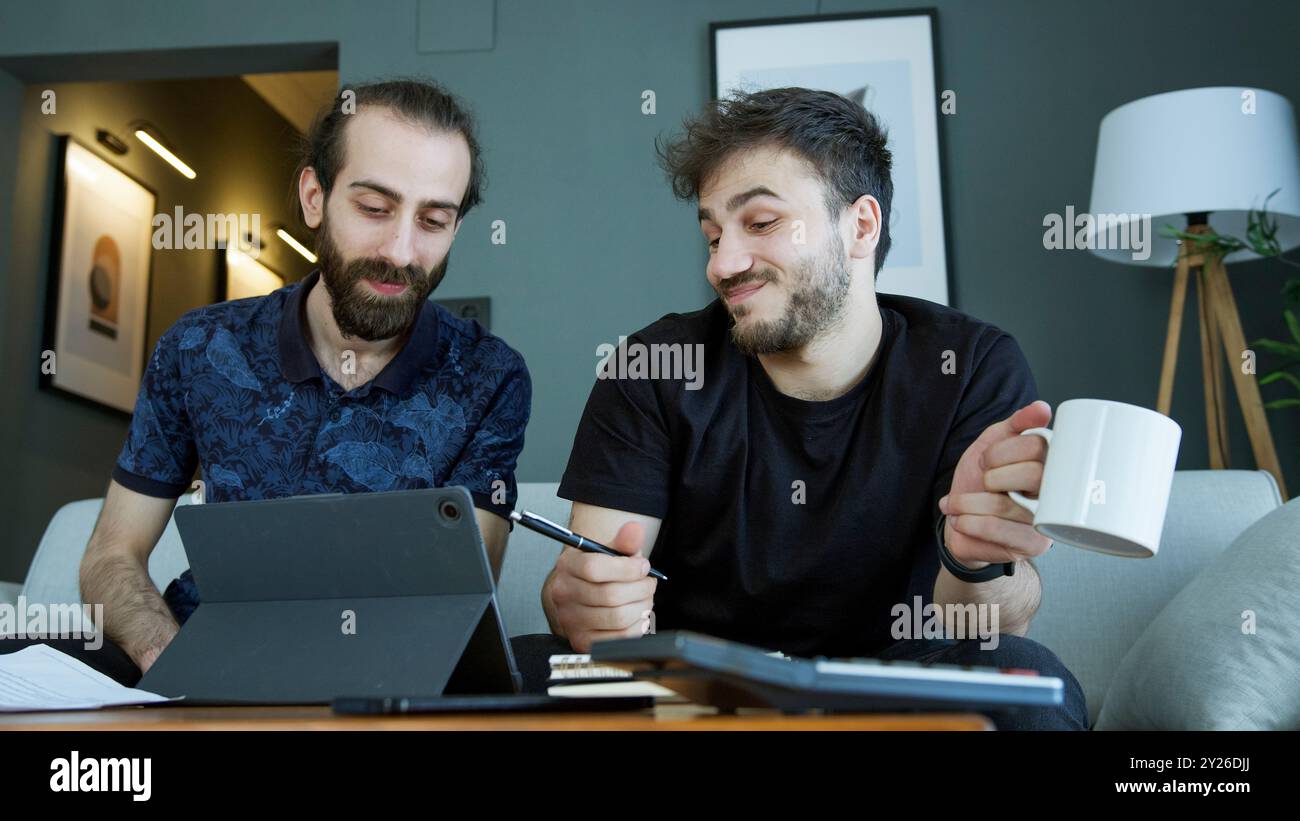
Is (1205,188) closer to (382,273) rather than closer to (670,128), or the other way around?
(670,128)

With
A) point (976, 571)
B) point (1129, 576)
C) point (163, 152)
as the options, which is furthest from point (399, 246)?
point (163, 152)

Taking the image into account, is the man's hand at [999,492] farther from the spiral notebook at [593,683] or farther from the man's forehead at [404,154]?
the man's forehead at [404,154]

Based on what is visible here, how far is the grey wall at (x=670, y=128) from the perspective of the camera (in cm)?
303

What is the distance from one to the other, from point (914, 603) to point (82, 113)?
3.60m

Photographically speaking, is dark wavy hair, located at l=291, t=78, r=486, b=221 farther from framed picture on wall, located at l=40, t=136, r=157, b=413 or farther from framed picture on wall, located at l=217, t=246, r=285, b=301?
framed picture on wall, located at l=217, t=246, r=285, b=301

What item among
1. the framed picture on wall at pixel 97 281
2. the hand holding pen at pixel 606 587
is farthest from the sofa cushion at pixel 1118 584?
the framed picture on wall at pixel 97 281

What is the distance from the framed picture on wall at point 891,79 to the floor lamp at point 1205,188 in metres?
0.43

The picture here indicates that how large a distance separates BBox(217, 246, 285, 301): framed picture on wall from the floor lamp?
3563 millimetres

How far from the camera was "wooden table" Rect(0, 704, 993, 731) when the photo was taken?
1.90ft

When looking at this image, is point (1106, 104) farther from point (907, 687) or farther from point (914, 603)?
point (907, 687)

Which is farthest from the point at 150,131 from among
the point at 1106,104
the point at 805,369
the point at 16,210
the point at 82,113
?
the point at 805,369

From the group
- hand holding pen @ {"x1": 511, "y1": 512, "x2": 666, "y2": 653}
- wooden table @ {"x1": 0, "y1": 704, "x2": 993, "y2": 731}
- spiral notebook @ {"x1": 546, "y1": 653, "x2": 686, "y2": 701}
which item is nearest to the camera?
wooden table @ {"x1": 0, "y1": 704, "x2": 993, "y2": 731}

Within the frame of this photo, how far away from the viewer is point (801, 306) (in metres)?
1.58

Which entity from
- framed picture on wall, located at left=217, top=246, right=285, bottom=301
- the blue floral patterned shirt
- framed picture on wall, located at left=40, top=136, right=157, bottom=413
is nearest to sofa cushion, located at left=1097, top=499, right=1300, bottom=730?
the blue floral patterned shirt
